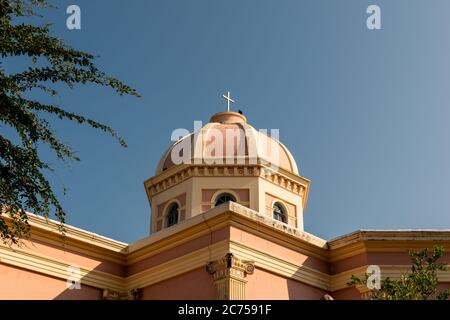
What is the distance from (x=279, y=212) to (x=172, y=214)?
3771mm

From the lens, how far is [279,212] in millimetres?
23797

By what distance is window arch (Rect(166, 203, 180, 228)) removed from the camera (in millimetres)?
23719

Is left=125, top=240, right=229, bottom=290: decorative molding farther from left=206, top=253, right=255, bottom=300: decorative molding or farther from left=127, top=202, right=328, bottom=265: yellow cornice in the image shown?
left=127, top=202, right=328, bottom=265: yellow cornice

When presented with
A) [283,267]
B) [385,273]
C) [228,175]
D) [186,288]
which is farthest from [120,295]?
[385,273]

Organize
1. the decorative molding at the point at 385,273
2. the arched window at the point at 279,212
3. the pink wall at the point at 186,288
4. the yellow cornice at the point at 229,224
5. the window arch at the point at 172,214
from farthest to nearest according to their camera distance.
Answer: the window arch at the point at 172,214 → the arched window at the point at 279,212 → the decorative molding at the point at 385,273 → the yellow cornice at the point at 229,224 → the pink wall at the point at 186,288

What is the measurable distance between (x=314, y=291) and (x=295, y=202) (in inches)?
276

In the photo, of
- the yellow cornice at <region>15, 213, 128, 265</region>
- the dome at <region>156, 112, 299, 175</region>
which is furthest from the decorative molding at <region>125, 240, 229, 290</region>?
the dome at <region>156, 112, 299, 175</region>

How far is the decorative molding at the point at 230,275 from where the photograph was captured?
51.2 feet

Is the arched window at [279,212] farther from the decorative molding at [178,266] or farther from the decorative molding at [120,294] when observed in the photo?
the decorative molding at [120,294]

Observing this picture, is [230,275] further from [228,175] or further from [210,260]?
[228,175]

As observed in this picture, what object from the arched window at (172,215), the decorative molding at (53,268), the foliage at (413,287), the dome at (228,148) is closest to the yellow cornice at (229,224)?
the decorative molding at (53,268)

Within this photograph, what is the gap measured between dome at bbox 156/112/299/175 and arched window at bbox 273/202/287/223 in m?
1.38

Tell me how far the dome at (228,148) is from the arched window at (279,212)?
138cm

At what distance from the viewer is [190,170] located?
23641mm
